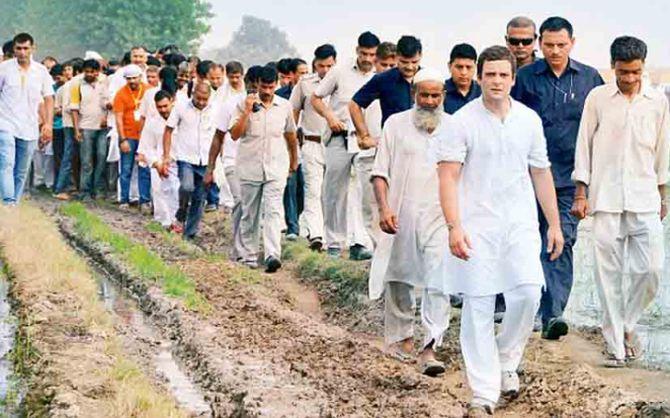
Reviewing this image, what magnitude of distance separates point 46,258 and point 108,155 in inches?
323

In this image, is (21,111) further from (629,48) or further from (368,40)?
(629,48)

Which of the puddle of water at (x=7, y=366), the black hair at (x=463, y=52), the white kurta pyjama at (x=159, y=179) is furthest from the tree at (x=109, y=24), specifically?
the black hair at (x=463, y=52)

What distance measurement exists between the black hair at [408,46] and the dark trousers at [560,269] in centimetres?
164

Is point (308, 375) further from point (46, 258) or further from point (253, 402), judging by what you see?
point (46, 258)

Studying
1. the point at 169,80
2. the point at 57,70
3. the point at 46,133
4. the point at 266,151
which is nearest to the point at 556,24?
the point at 266,151

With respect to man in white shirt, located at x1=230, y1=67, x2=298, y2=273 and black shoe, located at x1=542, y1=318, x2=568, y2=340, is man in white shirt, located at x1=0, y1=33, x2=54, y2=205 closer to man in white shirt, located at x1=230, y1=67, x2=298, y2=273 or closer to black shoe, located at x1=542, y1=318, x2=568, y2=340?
man in white shirt, located at x1=230, y1=67, x2=298, y2=273

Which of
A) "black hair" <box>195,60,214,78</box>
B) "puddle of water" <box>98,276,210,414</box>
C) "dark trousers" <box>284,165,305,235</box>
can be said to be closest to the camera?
"puddle of water" <box>98,276,210,414</box>

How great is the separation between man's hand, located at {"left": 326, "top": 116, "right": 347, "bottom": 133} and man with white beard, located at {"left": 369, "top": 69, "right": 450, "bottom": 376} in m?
3.78

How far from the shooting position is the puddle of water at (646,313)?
967cm

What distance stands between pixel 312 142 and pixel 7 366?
6724 mm

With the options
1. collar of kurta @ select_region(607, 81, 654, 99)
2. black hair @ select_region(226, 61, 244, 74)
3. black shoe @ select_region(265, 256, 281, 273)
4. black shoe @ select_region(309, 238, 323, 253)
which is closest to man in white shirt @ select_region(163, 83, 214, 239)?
black hair @ select_region(226, 61, 244, 74)

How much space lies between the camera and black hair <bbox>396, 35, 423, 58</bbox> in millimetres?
10984

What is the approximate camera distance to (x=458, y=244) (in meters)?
7.55

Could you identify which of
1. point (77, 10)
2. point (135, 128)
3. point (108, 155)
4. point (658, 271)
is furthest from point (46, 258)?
point (77, 10)
